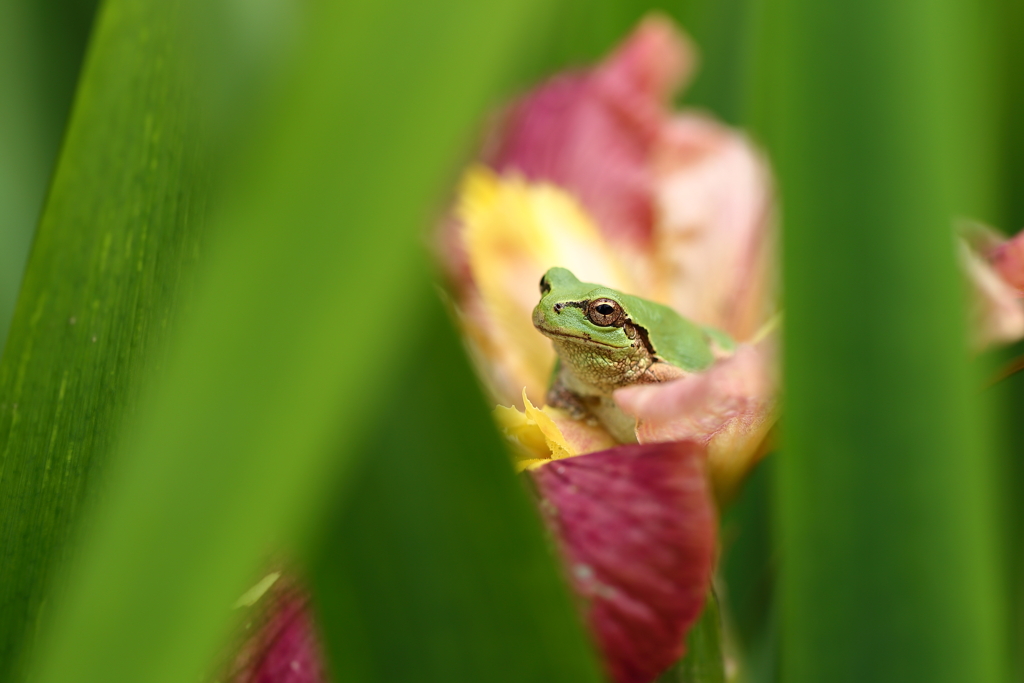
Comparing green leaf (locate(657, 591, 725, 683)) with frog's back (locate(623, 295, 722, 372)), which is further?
frog's back (locate(623, 295, 722, 372))

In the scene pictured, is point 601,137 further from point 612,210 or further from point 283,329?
point 283,329

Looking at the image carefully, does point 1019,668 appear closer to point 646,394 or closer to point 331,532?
point 646,394

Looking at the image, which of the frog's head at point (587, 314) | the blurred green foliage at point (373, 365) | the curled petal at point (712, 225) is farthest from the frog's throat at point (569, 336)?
the blurred green foliage at point (373, 365)

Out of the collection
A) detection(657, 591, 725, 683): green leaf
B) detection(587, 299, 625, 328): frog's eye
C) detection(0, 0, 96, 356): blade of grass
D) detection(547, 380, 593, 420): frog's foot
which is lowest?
detection(657, 591, 725, 683): green leaf

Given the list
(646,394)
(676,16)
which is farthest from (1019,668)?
(676,16)

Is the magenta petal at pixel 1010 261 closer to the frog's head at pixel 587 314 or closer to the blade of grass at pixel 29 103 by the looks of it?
the frog's head at pixel 587 314

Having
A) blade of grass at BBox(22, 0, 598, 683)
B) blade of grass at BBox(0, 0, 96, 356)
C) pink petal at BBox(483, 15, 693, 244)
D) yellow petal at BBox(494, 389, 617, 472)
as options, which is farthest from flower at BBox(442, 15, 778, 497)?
blade of grass at BBox(22, 0, 598, 683)

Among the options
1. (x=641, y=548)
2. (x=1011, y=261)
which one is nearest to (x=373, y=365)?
(x=641, y=548)

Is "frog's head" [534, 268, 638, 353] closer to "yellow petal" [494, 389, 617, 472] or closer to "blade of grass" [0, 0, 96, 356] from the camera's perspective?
"yellow petal" [494, 389, 617, 472]
